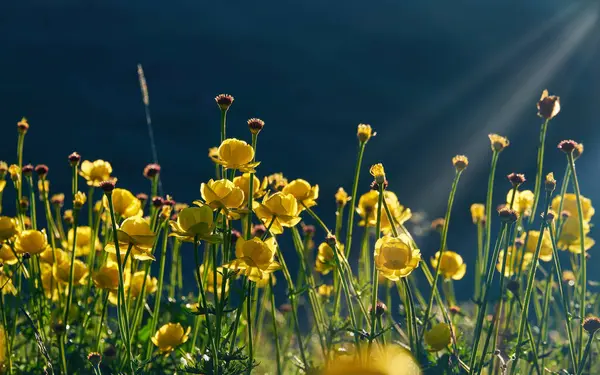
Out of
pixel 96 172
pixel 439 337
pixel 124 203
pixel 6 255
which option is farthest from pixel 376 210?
pixel 6 255

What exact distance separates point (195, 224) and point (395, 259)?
25cm

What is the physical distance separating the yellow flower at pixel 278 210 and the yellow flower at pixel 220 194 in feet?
0.21

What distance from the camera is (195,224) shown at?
79 cm

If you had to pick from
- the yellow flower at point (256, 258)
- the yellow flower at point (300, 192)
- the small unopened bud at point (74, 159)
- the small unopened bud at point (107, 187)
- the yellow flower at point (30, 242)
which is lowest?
the yellow flower at point (256, 258)

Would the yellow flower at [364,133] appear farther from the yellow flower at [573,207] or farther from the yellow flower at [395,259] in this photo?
the yellow flower at [573,207]

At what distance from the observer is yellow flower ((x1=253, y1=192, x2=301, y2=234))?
2.93 feet

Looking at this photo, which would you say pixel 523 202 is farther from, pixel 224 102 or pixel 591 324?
pixel 224 102

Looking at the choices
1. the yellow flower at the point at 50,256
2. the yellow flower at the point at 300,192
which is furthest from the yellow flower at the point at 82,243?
the yellow flower at the point at 300,192

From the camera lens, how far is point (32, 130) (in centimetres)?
440

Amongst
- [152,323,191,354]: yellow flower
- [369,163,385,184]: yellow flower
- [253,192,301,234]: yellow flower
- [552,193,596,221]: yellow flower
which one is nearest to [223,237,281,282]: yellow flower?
[253,192,301,234]: yellow flower

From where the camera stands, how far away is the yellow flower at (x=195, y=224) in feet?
2.58

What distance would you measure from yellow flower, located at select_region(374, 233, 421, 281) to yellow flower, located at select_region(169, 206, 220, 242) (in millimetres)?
203

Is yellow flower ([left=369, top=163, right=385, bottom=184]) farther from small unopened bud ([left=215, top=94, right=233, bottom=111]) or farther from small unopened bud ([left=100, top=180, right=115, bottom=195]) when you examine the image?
small unopened bud ([left=100, top=180, right=115, bottom=195])

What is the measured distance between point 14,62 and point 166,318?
3.88 meters
